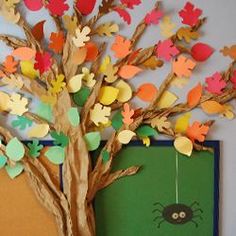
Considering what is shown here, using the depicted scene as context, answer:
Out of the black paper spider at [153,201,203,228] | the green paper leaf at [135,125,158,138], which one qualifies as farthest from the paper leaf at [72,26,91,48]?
the black paper spider at [153,201,203,228]

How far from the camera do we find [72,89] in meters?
1.00

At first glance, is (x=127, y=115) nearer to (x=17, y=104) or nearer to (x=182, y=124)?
(x=182, y=124)

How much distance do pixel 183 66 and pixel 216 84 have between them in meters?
0.12

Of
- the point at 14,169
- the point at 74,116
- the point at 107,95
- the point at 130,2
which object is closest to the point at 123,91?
the point at 107,95

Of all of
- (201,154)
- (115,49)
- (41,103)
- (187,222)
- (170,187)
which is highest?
(115,49)

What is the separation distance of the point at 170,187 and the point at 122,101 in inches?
12.6

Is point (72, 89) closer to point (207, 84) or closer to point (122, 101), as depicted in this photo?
point (122, 101)

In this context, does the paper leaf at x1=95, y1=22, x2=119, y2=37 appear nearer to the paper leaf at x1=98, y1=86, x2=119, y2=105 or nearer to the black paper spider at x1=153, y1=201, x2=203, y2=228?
the paper leaf at x1=98, y1=86, x2=119, y2=105

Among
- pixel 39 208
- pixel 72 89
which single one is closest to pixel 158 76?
pixel 72 89

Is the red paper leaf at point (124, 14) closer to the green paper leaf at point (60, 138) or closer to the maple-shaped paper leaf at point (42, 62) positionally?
the maple-shaped paper leaf at point (42, 62)

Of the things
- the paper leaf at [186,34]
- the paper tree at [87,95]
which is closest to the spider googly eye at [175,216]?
the paper tree at [87,95]

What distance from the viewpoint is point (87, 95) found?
1.02 meters

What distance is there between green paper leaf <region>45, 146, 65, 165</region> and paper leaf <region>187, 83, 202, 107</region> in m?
0.43

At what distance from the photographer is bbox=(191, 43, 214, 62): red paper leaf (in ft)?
3.46
